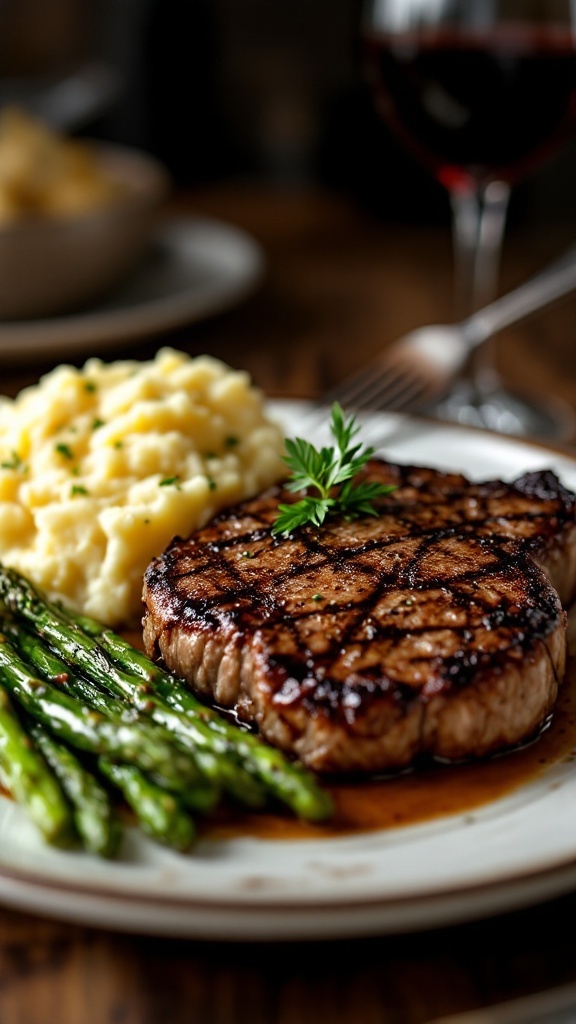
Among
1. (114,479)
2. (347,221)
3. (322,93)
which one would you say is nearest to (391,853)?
(114,479)

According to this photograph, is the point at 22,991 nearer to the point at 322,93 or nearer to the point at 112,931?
the point at 112,931

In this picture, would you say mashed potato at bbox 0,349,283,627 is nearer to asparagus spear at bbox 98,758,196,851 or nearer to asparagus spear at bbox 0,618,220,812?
asparagus spear at bbox 0,618,220,812

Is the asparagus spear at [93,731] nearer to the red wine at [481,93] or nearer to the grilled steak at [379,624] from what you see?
the grilled steak at [379,624]

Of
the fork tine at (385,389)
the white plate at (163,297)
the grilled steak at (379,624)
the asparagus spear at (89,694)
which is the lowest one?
the white plate at (163,297)

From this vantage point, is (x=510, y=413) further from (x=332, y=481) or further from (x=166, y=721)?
(x=166, y=721)

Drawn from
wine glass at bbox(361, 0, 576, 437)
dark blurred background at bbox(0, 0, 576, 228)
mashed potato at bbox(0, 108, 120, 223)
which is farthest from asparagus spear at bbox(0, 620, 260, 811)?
dark blurred background at bbox(0, 0, 576, 228)

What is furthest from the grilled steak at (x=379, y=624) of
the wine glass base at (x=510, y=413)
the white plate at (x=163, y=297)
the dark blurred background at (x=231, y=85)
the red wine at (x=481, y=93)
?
the dark blurred background at (x=231, y=85)
